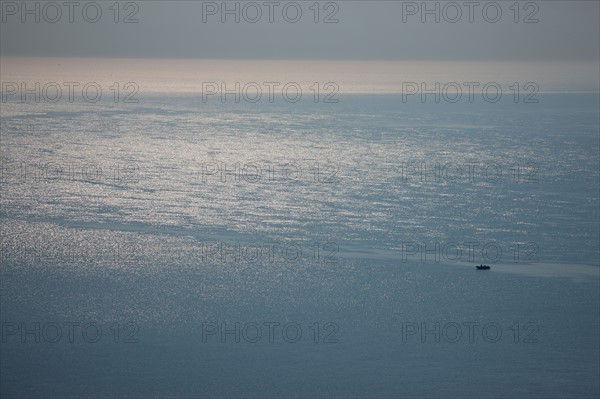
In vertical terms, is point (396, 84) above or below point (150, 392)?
above

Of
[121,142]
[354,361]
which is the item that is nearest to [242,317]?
[354,361]

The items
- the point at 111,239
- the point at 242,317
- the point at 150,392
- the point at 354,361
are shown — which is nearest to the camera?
the point at 150,392

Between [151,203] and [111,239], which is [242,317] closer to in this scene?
[111,239]

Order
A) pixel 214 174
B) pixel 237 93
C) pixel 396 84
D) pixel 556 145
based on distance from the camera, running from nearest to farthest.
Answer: pixel 214 174 → pixel 556 145 → pixel 237 93 → pixel 396 84
